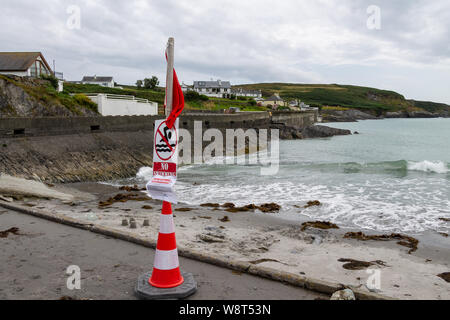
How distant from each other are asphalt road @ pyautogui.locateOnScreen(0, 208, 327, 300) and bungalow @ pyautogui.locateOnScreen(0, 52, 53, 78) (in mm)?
32316

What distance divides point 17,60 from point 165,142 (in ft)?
125

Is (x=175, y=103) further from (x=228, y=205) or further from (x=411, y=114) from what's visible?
(x=411, y=114)

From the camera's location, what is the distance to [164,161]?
4.22 m

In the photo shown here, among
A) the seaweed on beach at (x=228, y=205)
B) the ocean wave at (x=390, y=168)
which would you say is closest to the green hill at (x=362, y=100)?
the ocean wave at (x=390, y=168)

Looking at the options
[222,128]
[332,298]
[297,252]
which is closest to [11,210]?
[297,252]

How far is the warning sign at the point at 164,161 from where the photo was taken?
4.12 meters

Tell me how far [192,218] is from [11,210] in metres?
4.37

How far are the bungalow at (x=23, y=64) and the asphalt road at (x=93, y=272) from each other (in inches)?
1272

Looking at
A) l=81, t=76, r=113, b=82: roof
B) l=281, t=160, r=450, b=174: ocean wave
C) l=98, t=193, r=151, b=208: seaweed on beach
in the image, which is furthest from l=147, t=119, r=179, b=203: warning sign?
l=81, t=76, r=113, b=82: roof

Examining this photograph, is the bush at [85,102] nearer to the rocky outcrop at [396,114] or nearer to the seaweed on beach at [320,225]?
the seaweed on beach at [320,225]

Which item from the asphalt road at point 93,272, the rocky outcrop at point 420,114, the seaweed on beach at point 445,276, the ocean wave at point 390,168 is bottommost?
the seaweed on beach at point 445,276

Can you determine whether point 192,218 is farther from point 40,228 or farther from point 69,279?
point 69,279

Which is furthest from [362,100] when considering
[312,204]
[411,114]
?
[312,204]

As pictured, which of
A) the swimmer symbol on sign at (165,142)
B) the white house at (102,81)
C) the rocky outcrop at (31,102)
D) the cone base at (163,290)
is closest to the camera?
the cone base at (163,290)
